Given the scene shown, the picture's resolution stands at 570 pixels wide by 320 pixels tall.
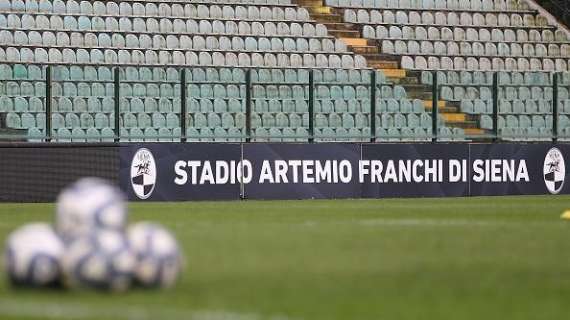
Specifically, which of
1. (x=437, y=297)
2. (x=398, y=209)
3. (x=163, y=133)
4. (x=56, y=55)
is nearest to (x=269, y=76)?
(x=163, y=133)

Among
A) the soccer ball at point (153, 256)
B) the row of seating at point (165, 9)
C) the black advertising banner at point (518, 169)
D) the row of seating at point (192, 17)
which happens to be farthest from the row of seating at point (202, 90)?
the soccer ball at point (153, 256)

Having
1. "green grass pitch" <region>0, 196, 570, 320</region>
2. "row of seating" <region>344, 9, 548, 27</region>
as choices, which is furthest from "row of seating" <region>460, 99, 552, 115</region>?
"green grass pitch" <region>0, 196, 570, 320</region>

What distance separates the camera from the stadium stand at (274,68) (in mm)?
25094

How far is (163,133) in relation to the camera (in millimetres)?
25094

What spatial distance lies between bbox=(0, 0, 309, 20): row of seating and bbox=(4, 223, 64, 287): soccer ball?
2250 centimetres

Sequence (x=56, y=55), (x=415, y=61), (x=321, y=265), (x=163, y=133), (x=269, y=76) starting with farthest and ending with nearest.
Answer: (x=415, y=61) < (x=56, y=55) < (x=269, y=76) < (x=163, y=133) < (x=321, y=265)

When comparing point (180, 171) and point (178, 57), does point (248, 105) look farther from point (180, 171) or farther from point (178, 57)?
point (178, 57)

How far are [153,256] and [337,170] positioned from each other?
18601 mm

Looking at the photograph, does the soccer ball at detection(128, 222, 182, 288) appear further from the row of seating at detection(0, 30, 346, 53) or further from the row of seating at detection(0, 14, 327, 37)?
the row of seating at detection(0, 14, 327, 37)

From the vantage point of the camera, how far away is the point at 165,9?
32.0 metres

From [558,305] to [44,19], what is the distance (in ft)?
75.9

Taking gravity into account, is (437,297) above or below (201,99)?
below

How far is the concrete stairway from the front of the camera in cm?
2961

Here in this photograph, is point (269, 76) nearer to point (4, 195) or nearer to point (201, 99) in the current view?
point (201, 99)
